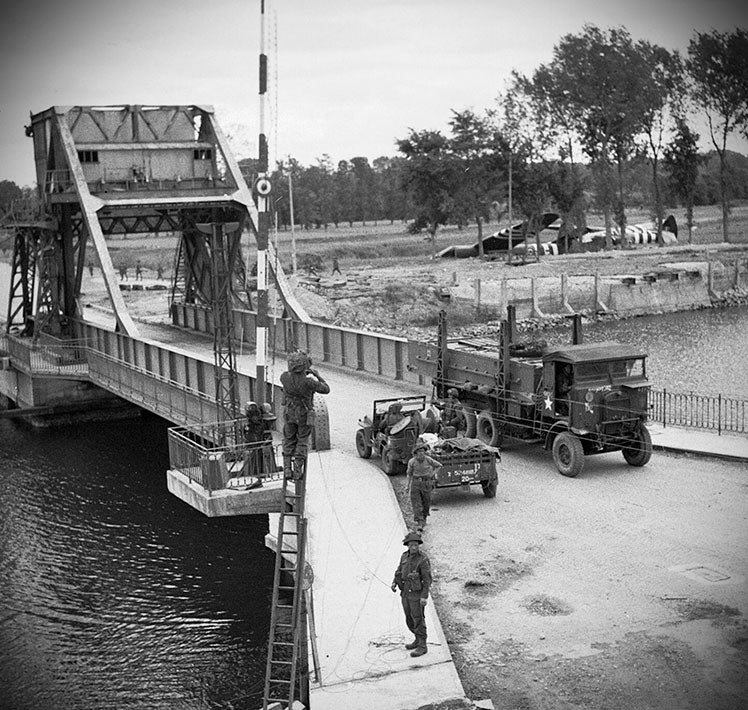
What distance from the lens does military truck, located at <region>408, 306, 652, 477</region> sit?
74.8 ft

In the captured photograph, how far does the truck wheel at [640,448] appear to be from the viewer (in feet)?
76.1

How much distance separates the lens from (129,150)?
141 feet

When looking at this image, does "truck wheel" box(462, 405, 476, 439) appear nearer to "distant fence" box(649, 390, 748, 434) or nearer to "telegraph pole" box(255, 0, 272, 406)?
"distant fence" box(649, 390, 748, 434)

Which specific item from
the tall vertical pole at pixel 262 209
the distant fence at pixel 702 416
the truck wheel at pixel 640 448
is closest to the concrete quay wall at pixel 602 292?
the distant fence at pixel 702 416

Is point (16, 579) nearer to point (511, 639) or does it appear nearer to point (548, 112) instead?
point (511, 639)

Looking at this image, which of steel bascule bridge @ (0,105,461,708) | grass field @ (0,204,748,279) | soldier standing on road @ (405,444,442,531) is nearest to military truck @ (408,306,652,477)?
steel bascule bridge @ (0,105,461,708)

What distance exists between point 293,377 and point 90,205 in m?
23.1

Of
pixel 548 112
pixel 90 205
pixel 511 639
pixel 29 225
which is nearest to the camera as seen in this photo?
pixel 511 639

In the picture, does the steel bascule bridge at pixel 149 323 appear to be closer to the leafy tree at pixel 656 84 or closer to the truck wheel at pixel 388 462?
the truck wheel at pixel 388 462

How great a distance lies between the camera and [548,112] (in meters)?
79.5

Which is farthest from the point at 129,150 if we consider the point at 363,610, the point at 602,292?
the point at 602,292

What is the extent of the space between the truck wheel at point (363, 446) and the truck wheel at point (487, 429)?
8.45 ft

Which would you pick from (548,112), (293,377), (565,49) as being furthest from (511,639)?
(548,112)

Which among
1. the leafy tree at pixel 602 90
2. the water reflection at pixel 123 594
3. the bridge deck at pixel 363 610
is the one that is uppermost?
the leafy tree at pixel 602 90
